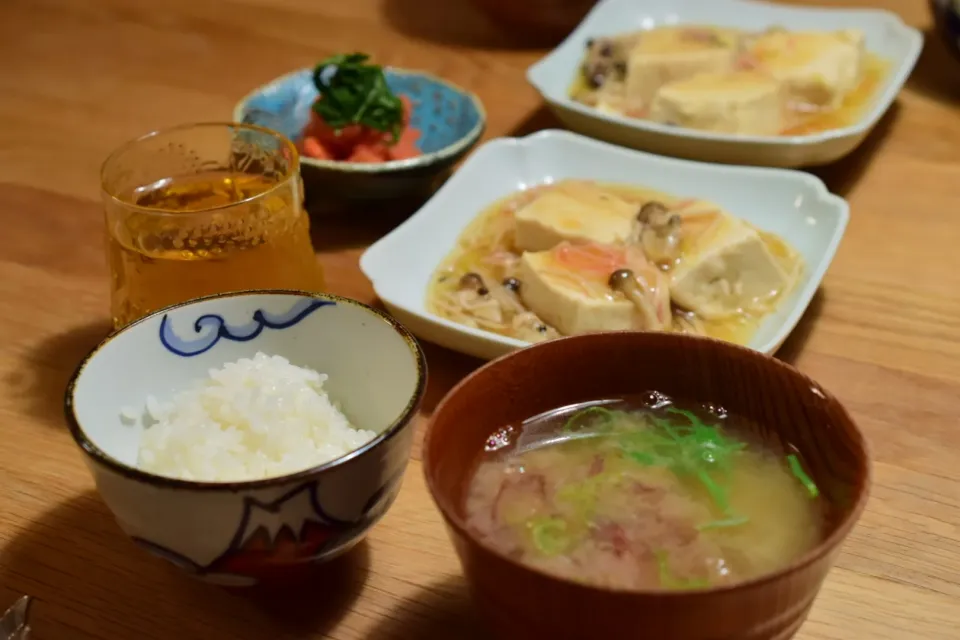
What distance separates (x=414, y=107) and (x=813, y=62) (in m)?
0.90

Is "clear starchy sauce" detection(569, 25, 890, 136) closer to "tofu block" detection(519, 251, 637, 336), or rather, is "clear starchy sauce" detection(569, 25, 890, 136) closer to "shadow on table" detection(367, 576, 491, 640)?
"tofu block" detection(519, 251, 637, 336)

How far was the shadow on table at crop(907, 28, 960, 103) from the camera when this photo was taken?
7.03ft

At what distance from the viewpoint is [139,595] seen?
3.16 ft

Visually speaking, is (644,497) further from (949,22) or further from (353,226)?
(949,22)

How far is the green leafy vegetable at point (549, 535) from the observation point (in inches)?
30.6

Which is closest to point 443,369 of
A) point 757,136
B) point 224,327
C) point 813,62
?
point 224,327

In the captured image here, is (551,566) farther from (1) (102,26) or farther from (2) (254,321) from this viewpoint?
(1) (102,26)

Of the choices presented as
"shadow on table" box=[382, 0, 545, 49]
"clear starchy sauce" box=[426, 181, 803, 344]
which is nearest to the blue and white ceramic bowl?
"clear starchy sauce" box=[426, 181, 803, 344]

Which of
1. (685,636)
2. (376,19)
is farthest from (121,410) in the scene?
(376,19)

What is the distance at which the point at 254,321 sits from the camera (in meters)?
1.05

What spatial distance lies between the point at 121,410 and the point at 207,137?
511 mm

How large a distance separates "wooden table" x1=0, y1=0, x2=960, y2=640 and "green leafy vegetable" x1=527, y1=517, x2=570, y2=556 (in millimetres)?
193

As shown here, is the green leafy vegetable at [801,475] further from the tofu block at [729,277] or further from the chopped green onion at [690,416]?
the tofu block at [729,277]

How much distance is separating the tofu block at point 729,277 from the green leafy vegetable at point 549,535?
26.7 inches
